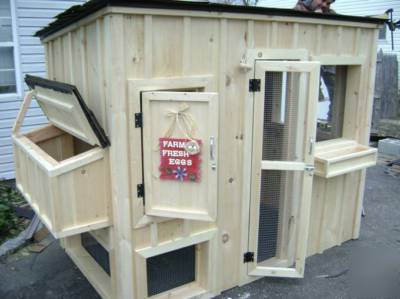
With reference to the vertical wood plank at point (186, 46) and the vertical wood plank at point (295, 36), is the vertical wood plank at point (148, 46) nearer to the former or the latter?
the vertical wood plank at point (186, 46)

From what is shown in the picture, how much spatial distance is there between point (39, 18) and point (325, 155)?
4476 millimetres

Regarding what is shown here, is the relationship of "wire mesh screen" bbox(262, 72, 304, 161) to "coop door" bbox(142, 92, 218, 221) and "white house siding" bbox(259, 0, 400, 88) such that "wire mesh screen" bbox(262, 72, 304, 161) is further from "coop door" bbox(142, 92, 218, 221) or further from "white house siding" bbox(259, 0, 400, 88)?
"white house siding" bbox(259, 0, 400, 88)

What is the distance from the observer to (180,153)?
271cm

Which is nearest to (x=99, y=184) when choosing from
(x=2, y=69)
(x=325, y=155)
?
(x=325, y=155)

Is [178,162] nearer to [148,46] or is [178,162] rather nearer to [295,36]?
[148,46]

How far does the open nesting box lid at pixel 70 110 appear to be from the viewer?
8.87ft

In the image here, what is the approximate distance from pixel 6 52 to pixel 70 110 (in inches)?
145

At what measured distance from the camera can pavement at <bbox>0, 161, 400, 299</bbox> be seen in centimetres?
353

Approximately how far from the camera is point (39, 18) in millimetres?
5879

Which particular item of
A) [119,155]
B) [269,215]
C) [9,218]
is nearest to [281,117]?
[269,215]

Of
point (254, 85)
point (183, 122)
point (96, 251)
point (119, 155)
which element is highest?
point (254, 85)

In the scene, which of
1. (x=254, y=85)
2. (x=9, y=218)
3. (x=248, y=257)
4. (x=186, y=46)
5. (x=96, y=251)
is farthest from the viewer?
(x=9, y=218)

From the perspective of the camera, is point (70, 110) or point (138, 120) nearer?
point (138, 120)

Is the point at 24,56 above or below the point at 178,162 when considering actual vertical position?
above
